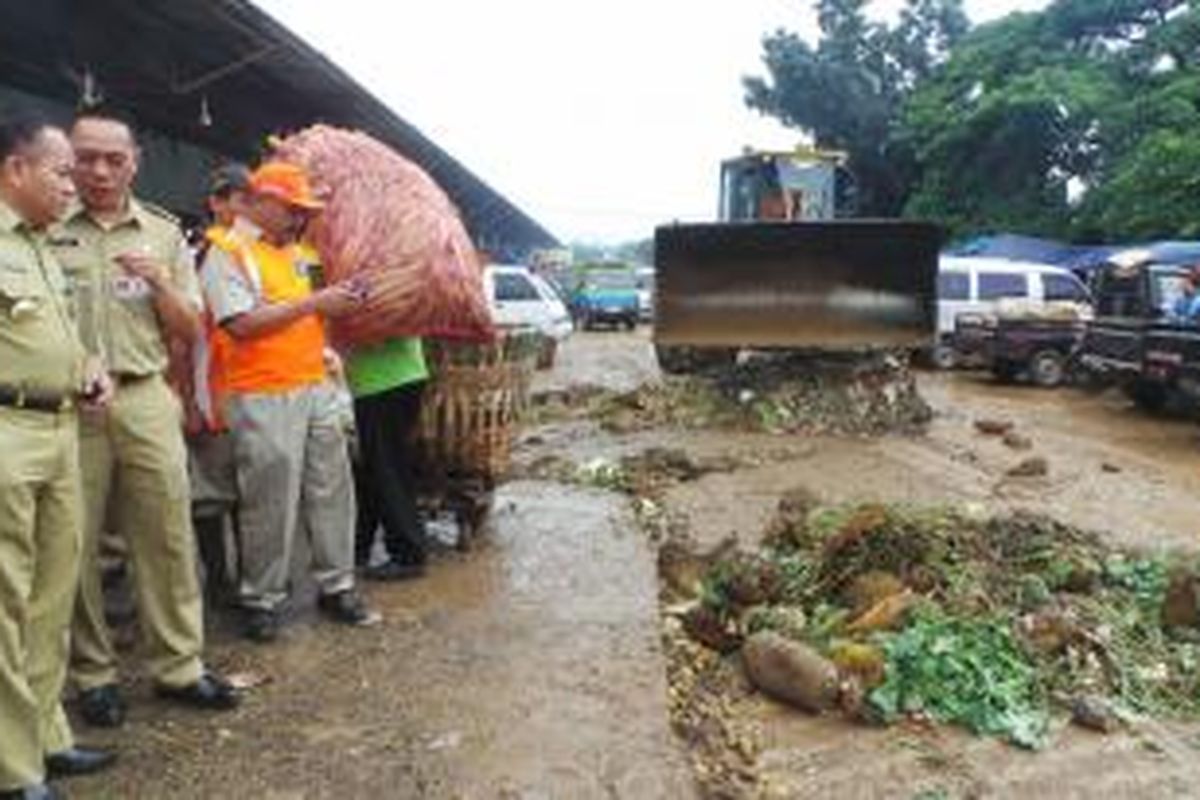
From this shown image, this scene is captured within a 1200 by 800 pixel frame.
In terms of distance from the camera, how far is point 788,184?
60.4 feet

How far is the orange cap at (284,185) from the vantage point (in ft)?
16.9

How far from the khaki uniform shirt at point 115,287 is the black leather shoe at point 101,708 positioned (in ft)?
3.17

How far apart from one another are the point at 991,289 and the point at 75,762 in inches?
772

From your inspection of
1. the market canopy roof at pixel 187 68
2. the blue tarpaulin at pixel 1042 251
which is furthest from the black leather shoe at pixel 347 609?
the blue tarpaulin at pixel 1042 251

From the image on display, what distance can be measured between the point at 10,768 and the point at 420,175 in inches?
127

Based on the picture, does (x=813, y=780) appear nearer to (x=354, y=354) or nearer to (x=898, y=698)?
(x=898, y=698)

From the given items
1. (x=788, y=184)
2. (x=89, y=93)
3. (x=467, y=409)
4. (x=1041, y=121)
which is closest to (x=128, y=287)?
Answer: (x=467, y=409)

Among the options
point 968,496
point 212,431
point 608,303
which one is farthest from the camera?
point 608,303

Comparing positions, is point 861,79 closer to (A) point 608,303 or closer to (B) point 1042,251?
(A) point 608,303

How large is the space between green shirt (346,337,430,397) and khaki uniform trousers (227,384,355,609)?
0.47 meters

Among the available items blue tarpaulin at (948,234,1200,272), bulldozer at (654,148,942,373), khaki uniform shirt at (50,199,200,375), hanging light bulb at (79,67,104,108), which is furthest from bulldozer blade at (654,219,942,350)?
blue tarpaulin at (948,234,1200,272)

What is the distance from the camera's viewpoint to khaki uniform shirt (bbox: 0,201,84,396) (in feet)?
12.0

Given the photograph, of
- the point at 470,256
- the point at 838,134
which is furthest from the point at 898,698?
the point at 838,134

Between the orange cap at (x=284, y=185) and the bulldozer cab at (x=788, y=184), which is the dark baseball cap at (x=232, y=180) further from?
the bulldozer cab at (x=788, y=184)
